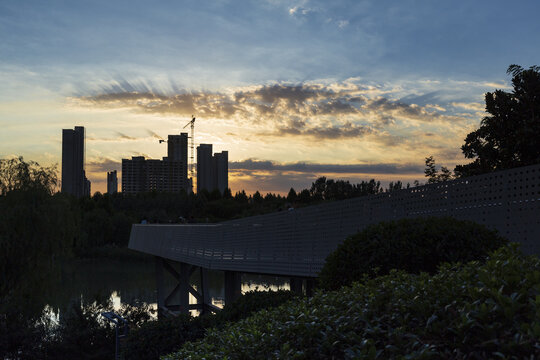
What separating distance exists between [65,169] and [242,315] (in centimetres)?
10312

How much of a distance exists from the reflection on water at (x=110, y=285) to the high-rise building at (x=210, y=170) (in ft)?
207

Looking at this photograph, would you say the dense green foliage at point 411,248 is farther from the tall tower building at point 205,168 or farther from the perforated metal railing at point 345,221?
the tall tower building at point 205,168

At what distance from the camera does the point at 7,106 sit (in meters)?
28.7

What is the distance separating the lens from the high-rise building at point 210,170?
5172 inches

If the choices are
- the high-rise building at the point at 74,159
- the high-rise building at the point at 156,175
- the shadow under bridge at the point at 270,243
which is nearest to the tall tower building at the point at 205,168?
the high-rise building at the point at 156,175

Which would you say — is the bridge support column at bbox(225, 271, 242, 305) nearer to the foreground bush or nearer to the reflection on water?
the reflection on water

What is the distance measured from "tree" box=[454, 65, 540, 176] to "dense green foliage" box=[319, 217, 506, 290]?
49.8 ft

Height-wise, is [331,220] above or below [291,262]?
above

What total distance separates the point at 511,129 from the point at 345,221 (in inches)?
538

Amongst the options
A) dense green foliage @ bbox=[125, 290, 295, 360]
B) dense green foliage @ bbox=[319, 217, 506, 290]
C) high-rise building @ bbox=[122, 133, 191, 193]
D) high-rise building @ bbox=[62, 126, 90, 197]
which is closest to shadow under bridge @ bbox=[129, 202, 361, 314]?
dense green foliage @ bbox=[125, 290, 295, 360]

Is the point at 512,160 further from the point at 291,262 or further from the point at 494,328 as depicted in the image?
the point at 494,328

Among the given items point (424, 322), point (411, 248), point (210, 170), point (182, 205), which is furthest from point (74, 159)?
point (424, 322)

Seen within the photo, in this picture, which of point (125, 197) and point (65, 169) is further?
point (125, 197)

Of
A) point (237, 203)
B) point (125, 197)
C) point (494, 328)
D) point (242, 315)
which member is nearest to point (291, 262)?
point (242, 315)
